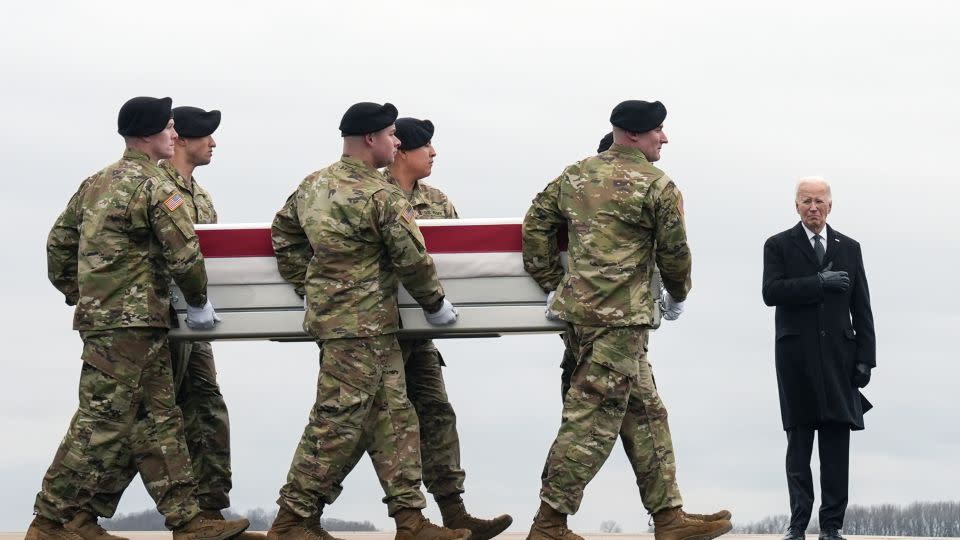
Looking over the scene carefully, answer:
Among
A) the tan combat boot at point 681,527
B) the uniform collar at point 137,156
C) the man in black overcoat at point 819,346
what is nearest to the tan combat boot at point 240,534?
the uniform collar at point 137,156

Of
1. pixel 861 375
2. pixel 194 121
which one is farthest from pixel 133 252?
pixel 861 375

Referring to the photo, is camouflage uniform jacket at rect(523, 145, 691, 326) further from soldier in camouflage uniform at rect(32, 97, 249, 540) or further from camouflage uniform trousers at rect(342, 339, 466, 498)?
soldier in camouflage uniform at rect(32, 97, 249, 540)

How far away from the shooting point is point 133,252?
9008 mm

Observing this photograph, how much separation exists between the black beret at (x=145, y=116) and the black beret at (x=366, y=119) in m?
0.96

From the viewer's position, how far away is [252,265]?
363 inches

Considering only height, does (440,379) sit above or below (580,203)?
below

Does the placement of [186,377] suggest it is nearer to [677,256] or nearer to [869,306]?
[677,256]

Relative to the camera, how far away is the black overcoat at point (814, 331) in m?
9.62

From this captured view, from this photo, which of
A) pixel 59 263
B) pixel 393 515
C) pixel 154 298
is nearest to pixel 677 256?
pixel 393 515

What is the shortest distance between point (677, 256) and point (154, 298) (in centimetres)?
265

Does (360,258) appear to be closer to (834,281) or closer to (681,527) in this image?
(681,527)

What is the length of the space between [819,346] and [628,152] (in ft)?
5.43

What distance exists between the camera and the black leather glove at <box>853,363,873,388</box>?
32.1 feet

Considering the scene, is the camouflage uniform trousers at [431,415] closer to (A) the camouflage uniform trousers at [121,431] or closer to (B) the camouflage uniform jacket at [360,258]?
(B) the camouflage uniform jacket at [360,258]
